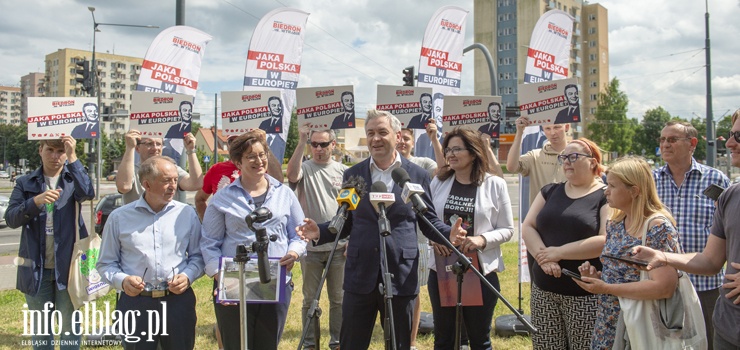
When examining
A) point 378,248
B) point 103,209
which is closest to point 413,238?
point 378,248

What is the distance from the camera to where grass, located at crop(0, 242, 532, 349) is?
5.52 metres

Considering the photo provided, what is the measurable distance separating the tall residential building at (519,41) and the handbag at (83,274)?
7037cm

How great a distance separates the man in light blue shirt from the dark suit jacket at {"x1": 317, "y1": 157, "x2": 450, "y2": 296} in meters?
1.02

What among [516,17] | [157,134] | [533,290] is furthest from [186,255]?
[516,17]

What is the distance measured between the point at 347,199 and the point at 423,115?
3.12m

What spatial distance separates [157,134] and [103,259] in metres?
1.96

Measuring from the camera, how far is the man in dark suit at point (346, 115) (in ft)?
18.2

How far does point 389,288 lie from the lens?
2.87 meters

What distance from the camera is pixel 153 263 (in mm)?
3572

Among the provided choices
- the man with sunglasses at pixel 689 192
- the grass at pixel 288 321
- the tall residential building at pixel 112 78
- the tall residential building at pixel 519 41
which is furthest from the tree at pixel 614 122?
the tall residential building at pixel 112 78

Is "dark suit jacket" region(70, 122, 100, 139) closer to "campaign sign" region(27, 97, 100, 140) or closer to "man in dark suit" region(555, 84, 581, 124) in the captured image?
"campaign sign" region(27, 97, 100, 140)

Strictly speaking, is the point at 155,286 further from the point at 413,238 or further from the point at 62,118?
the point at 62,118

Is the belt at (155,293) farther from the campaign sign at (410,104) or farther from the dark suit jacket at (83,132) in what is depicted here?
the campaign sign at (410,104)

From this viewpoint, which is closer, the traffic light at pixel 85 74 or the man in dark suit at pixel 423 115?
the man in dark suit at pixel 423 115
